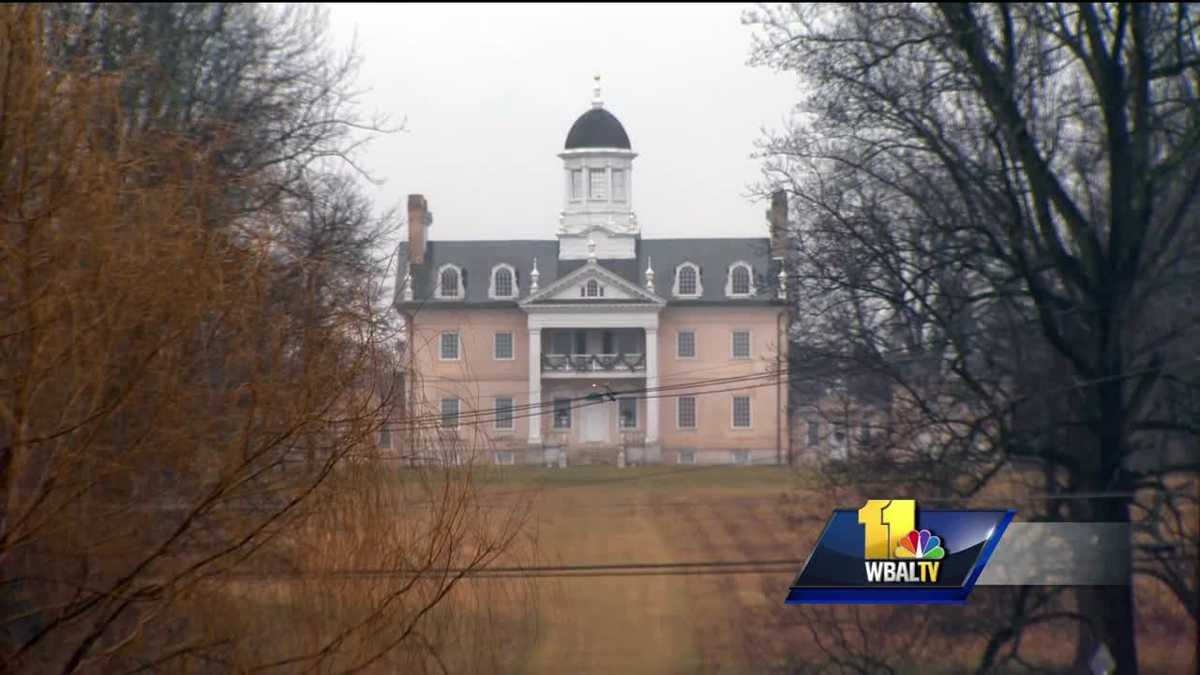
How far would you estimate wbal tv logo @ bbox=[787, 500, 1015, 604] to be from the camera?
11.8 m

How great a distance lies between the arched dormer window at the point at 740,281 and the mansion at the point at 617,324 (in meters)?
0.02

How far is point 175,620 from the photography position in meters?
7.79

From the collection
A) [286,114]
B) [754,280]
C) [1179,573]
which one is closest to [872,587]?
[1179,573]

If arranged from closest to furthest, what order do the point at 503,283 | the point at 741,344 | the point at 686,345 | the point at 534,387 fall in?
the point at 534,387
the point at 503,283
the point at 741,344
the point at 686,345

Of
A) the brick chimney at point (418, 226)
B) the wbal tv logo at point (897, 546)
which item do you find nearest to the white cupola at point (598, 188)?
the brick chimney at point (418, 226)

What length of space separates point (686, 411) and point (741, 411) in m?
0.60

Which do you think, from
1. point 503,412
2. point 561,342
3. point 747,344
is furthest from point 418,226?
point 747,344

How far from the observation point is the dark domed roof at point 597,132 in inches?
547

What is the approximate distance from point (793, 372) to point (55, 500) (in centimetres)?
842

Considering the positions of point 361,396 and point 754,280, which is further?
point 754,280

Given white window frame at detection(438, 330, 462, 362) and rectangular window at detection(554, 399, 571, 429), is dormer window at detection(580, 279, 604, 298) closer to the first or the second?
rectangular window at detection(554, 399, 571, 429)

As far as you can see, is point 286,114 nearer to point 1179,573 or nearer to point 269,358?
point 269,358

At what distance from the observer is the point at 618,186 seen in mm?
14180

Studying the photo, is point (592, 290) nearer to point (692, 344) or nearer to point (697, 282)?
point (697, 282)
